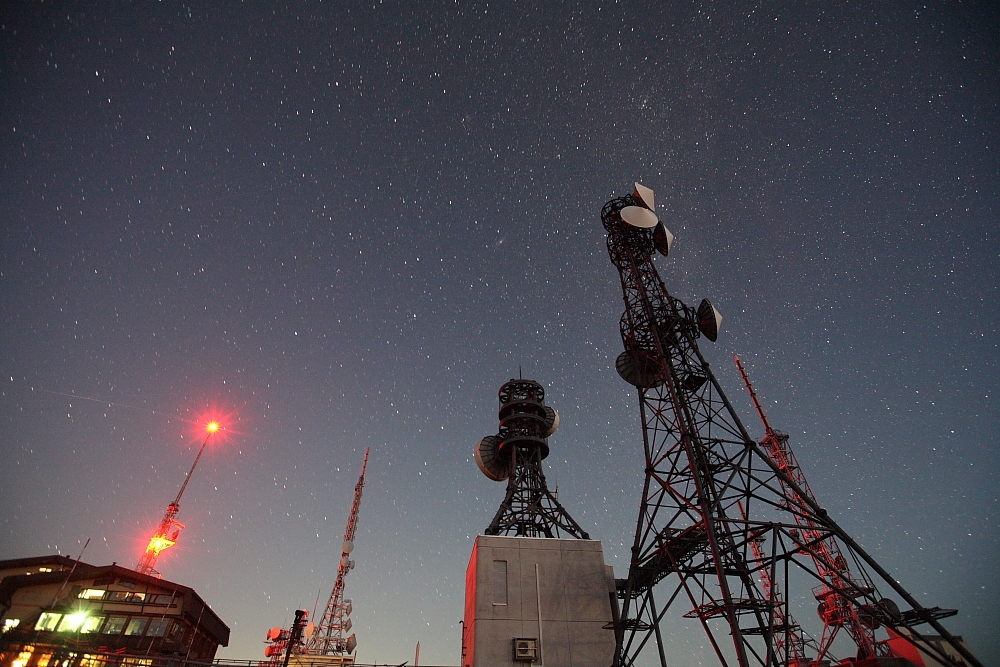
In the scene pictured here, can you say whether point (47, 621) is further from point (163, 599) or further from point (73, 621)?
point (163, 599)

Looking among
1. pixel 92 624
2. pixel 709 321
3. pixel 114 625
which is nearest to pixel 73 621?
pixel 92 624

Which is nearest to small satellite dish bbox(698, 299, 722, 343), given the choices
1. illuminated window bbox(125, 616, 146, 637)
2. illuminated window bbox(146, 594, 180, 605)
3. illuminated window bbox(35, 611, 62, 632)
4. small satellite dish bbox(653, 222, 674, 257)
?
small satellite dish bbox(653, 222, 674, 257)

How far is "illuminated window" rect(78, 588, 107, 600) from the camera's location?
122ft

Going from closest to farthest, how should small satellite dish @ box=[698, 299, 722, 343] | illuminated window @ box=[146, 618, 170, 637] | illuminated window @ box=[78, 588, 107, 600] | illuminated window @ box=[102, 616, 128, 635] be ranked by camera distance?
small satellite dish @ box=[698, 299, 722, 343]
illuminated window @ box=[102, 616, 128, 635]
illuminated window @ box=[146, 618, 170, 637]
illuminated window @ box=[78, 588, 107, 600]

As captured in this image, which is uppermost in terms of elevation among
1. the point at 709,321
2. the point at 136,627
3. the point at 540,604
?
the point at 709,321

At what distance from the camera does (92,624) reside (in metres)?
35.9

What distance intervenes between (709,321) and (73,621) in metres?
49.4

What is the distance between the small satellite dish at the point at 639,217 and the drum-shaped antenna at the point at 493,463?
64.0 feet

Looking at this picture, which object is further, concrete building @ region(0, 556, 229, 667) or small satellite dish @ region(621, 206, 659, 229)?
concrete building @ region(0, 556, 229, 667)

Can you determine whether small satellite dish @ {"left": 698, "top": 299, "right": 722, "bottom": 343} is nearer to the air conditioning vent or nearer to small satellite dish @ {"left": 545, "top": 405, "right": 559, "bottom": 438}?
small satellite dish @ {"left": 545, "top": 405, "right": 559, "bottom": 438}

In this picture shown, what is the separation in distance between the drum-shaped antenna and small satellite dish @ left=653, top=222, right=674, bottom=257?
18903mm

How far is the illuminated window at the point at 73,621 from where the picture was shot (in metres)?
35.1

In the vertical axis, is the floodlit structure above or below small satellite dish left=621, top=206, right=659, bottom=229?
below

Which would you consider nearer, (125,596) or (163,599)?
(125,596)
